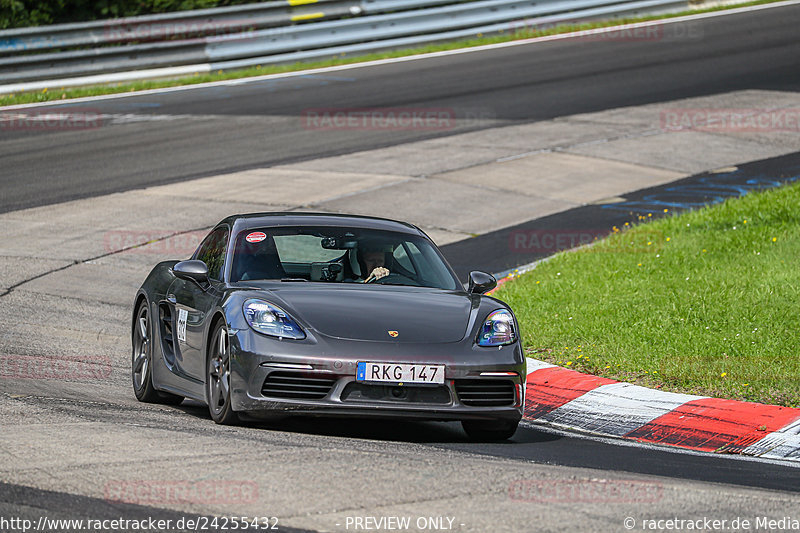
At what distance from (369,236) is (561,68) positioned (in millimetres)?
18394

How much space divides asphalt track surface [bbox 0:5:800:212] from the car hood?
10.1m

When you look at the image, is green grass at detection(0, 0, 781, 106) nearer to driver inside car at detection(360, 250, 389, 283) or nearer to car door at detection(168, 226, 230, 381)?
car door at detection(168, 226, 230, 381)

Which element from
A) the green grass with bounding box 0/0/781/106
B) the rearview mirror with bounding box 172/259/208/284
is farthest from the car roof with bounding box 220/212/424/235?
the green grass with bounding box 0/0/781/106

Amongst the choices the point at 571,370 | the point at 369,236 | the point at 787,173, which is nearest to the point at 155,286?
the point at 369,236

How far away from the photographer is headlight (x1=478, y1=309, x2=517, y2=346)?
7.56m

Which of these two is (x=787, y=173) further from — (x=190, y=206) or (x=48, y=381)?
(x=48, y=381)

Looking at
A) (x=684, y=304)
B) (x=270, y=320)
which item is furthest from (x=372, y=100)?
(x=270, y=320)

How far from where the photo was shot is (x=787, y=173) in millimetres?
18297

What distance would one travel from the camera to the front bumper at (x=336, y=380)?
279 inches

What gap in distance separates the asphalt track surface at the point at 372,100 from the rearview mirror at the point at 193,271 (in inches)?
367

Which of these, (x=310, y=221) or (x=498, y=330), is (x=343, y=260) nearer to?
(x=310, y=221)

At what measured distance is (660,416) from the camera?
8.41 metres

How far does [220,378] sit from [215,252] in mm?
1499

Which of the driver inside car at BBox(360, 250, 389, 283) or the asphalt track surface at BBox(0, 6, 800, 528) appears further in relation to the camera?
the asphalt track surface at BBox(0, 6, 800, 528)
